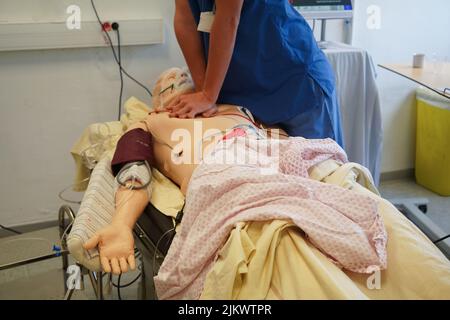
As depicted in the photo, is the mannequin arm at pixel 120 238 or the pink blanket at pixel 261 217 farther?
the mannequin arm at pixel 120 238

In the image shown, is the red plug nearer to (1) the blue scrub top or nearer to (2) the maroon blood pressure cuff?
(1) the blue scrub top

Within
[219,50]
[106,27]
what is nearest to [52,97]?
[106,27]

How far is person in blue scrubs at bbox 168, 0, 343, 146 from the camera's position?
5.36 ft

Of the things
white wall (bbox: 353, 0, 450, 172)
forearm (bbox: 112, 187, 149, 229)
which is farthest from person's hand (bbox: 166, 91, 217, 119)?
white wall (bbox: 353, 0, 450, 172)

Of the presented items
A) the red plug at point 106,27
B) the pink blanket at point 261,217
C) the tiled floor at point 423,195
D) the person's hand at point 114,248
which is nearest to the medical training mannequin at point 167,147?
the person's hand at point 114,248

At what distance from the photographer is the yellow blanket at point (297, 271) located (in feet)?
3.01

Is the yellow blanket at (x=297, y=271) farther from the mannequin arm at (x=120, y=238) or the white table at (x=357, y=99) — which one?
the white table at (x=357, y=99)

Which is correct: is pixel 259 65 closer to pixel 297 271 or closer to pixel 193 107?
pixel 193 107

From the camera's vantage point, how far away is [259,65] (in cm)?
172

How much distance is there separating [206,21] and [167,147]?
483mm

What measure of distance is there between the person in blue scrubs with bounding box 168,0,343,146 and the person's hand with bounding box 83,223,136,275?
561 millimetres

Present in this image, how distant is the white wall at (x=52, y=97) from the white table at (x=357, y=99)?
0.84 metres

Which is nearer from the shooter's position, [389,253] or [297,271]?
[297,271]
